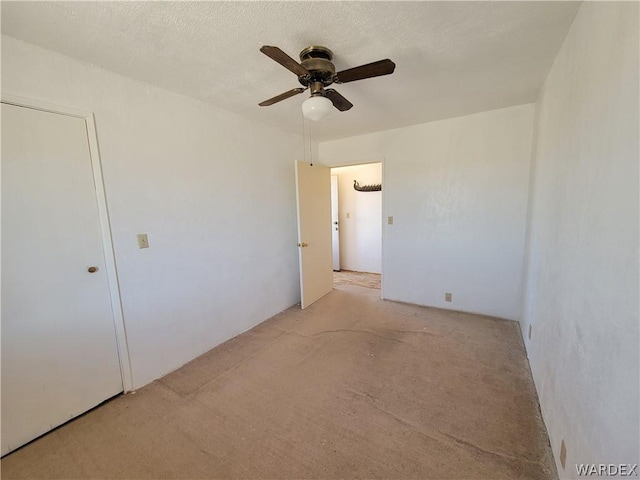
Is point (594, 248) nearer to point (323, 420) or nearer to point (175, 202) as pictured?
point (323, 420)

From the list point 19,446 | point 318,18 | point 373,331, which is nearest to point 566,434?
point 373,331

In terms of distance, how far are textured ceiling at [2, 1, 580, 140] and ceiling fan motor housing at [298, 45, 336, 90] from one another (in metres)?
0.05

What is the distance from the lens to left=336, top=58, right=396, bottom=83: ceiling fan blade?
137 centimetres

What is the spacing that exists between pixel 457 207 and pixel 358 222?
2254 mm

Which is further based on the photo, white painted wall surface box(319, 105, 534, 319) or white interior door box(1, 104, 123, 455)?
white painted wall surface box(319, 105, 534, 319)

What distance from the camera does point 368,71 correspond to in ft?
4.74

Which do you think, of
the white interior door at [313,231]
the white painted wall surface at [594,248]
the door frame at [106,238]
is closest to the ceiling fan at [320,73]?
the white painted wall surface at [594,248]

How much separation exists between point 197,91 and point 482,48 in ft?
6.63

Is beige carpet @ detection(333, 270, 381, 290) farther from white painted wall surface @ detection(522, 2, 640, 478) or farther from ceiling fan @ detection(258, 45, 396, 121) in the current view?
ceiling fan @ detection(258, 45, 396, 121)

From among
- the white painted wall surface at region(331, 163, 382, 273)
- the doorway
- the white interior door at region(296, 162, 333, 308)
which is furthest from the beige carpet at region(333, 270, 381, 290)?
the white interior door at region(296, 162, 333, 308)

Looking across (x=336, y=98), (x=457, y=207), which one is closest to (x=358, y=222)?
(x=457, y=207)

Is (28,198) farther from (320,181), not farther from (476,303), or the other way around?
(476,303)

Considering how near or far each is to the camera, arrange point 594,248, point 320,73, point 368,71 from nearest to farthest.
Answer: point 594,248 < point 368,71 < point 320,73

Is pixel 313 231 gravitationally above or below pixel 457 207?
below
